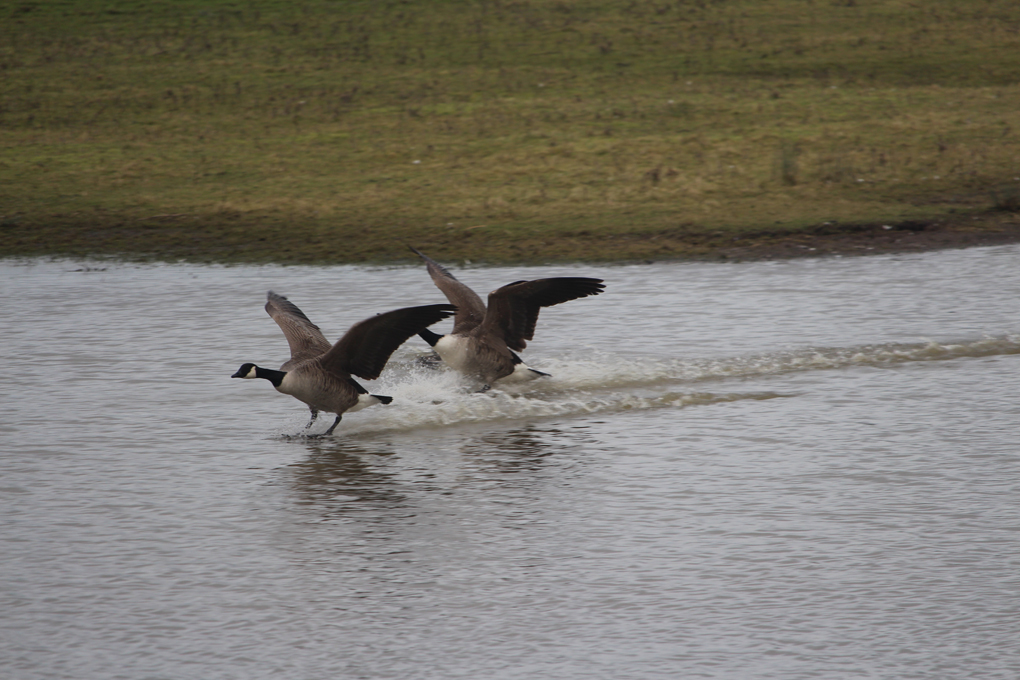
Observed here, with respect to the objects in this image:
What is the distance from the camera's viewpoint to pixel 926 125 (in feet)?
59.2

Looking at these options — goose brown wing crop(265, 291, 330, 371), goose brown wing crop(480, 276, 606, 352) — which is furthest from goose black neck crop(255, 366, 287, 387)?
goose brown wing crop(480, 276, 606, 352)

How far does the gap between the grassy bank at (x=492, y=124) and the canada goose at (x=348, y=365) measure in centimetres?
564

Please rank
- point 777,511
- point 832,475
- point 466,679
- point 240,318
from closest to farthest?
point 466,679
point 777,511
point 832,475
point 240,318

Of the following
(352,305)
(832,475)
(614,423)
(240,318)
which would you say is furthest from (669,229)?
(832,475)

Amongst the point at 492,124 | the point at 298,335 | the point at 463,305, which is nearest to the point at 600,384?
the point at 463,305

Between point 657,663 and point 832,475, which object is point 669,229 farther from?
point 657,663

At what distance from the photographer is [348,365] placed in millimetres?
7926

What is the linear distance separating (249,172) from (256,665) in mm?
12867

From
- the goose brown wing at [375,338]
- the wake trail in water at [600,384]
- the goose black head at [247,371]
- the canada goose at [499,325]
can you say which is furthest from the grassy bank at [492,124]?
the goose black head at [247,371]

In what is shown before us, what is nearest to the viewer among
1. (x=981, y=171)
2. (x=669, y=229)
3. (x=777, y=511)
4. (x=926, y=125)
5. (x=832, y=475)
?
(x=777, y=511)

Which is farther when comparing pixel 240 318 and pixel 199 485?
pixel 240 318

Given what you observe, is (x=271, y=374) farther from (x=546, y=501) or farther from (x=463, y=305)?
(x=546, y=501)

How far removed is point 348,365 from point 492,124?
11023mm

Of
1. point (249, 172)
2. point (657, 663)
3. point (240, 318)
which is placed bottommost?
point (657, 663)
